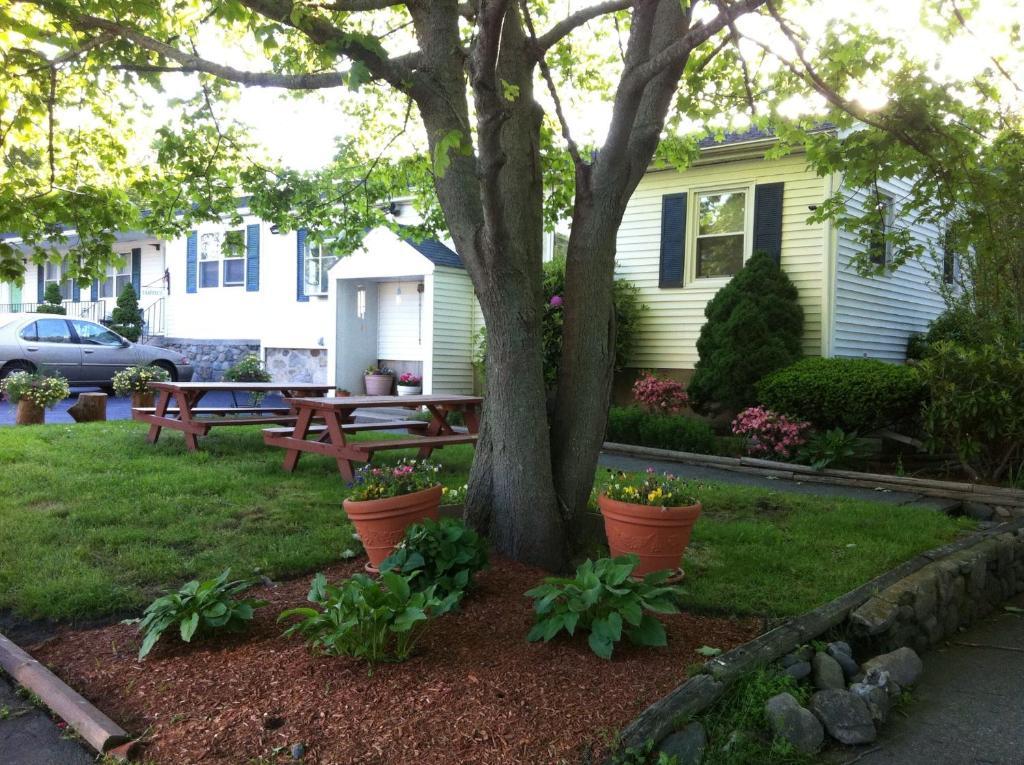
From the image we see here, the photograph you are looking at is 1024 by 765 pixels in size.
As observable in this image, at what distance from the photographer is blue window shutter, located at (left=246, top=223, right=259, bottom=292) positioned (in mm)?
18328

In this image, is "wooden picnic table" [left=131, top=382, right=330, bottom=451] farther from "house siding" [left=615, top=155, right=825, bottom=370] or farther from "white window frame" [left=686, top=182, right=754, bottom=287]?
"white window frame" [left=686, top=182, right=754, bottom=287]

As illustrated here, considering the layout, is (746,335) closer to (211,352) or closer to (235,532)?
(235,532)

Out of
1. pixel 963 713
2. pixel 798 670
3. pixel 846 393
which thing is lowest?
pixel 963 713

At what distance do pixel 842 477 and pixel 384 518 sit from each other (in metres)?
5.88

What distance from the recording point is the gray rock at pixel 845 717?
334cm

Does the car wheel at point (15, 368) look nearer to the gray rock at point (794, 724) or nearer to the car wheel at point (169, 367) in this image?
the car wheel at point (169, 367)

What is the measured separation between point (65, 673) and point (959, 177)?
6469 mm

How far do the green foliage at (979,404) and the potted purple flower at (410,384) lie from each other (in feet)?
30.8

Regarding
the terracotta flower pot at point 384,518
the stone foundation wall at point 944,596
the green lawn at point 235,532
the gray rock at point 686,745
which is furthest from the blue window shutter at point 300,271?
the gray rock at point 686,745

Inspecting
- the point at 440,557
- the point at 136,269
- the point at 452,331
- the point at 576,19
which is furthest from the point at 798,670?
the point at 136,269

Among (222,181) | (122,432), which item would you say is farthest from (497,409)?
(122,432)

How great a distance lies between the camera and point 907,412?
9.25 m

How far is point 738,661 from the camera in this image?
11.4ft

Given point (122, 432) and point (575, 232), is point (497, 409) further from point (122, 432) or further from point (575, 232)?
point (122, 432)
